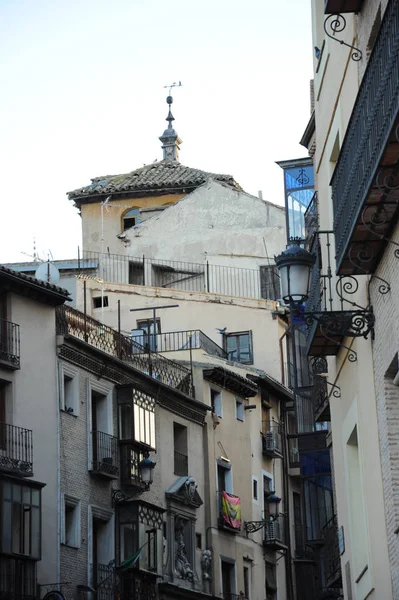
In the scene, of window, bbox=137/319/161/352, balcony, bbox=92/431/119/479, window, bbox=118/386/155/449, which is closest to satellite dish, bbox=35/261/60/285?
window, bbox=118/386/155/449

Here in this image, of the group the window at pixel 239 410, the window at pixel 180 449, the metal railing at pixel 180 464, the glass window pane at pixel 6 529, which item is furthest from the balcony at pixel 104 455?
the window at pixel 239 410

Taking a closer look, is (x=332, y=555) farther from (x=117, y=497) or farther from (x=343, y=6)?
(x=343, y=6)

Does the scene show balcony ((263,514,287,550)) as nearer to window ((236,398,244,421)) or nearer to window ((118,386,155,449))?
window ((236,398,244,421))

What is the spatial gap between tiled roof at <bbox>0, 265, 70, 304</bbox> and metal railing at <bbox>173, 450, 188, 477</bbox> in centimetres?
819

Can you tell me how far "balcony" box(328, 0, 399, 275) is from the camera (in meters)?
11.7

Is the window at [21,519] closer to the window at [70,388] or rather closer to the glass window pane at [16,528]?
the glass window pane at [16,528]

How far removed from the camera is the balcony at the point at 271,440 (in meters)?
47.1

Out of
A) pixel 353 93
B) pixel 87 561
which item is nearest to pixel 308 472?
pixel 87 561

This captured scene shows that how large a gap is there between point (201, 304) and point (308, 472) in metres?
16.0

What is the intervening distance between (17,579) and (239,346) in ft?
62.8

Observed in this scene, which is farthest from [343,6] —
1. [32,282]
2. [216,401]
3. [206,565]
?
[216,401]

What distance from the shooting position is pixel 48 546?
33.3m

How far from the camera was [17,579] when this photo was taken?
31141 millimetres

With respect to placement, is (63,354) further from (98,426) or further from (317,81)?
(317,81)
